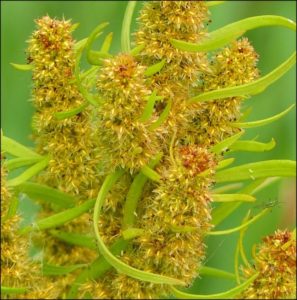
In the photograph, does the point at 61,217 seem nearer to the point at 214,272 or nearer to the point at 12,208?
the point at 12,208

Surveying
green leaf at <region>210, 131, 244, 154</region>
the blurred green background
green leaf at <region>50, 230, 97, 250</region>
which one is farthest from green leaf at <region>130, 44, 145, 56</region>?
the blurred green background

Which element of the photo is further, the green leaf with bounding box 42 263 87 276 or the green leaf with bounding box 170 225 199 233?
the green leaf with bounding box 42 263 87 276

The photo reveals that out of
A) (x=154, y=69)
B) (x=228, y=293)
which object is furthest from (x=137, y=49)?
(x=228, y=293)

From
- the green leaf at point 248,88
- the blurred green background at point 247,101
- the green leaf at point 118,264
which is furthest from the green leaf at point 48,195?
the blurred green background at point 247,101

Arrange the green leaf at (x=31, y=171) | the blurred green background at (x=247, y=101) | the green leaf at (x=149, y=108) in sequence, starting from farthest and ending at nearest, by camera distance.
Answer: the blurred green background at (x=247, y=101) < the green leaf at (x=31, y=171) < the green leaf at (x=149, y=108)

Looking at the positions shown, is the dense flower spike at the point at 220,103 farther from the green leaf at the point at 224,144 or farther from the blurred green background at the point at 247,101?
the blurred green background at the point at 247,101

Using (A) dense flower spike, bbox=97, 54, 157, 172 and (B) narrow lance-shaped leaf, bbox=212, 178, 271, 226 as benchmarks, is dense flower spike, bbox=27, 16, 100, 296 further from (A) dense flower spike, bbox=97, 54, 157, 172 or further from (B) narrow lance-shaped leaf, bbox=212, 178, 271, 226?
(B) narrow lance-shaped leaf, bbox=212, 178, 271, 226

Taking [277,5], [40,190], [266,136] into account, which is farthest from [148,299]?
[277,5]
